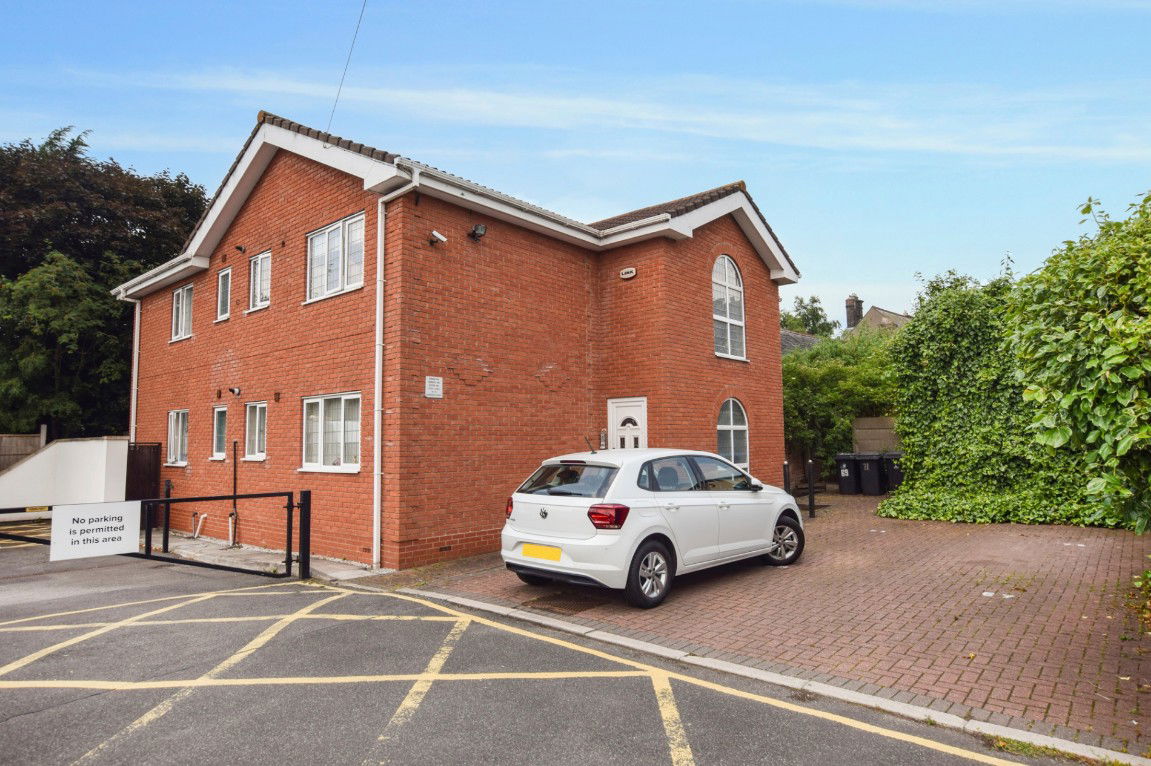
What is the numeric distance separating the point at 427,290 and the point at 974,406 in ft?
33.1

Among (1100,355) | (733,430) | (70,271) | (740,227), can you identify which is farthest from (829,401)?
(70,271)

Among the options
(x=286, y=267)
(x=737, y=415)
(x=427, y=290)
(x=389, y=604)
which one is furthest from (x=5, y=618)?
(x=737, y=415)

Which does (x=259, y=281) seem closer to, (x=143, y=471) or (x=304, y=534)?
(x=143, y=471)

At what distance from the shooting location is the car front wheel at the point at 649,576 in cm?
614

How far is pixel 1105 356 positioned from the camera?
12.8 ft

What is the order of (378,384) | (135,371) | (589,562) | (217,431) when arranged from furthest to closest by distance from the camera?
(135,371) < (217,431) < (378,384) < (589,562)

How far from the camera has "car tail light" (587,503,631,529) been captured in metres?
6.04

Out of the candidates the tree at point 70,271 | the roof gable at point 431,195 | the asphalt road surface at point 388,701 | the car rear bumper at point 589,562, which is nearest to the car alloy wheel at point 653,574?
the car rear bumper at point 589,562

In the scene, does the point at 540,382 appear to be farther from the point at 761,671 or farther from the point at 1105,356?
the point at 1105,356

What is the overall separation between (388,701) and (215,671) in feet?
4.96

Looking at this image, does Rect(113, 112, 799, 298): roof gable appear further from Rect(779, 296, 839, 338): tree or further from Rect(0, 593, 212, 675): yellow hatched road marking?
Rect(779, 296, 839, 338): tree

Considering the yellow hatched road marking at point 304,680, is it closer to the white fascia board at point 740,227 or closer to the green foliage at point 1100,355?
the green foliage at point 1100,355

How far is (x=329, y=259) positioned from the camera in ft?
34.4

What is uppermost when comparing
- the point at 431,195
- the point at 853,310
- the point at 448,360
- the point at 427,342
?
the point at 853,310
